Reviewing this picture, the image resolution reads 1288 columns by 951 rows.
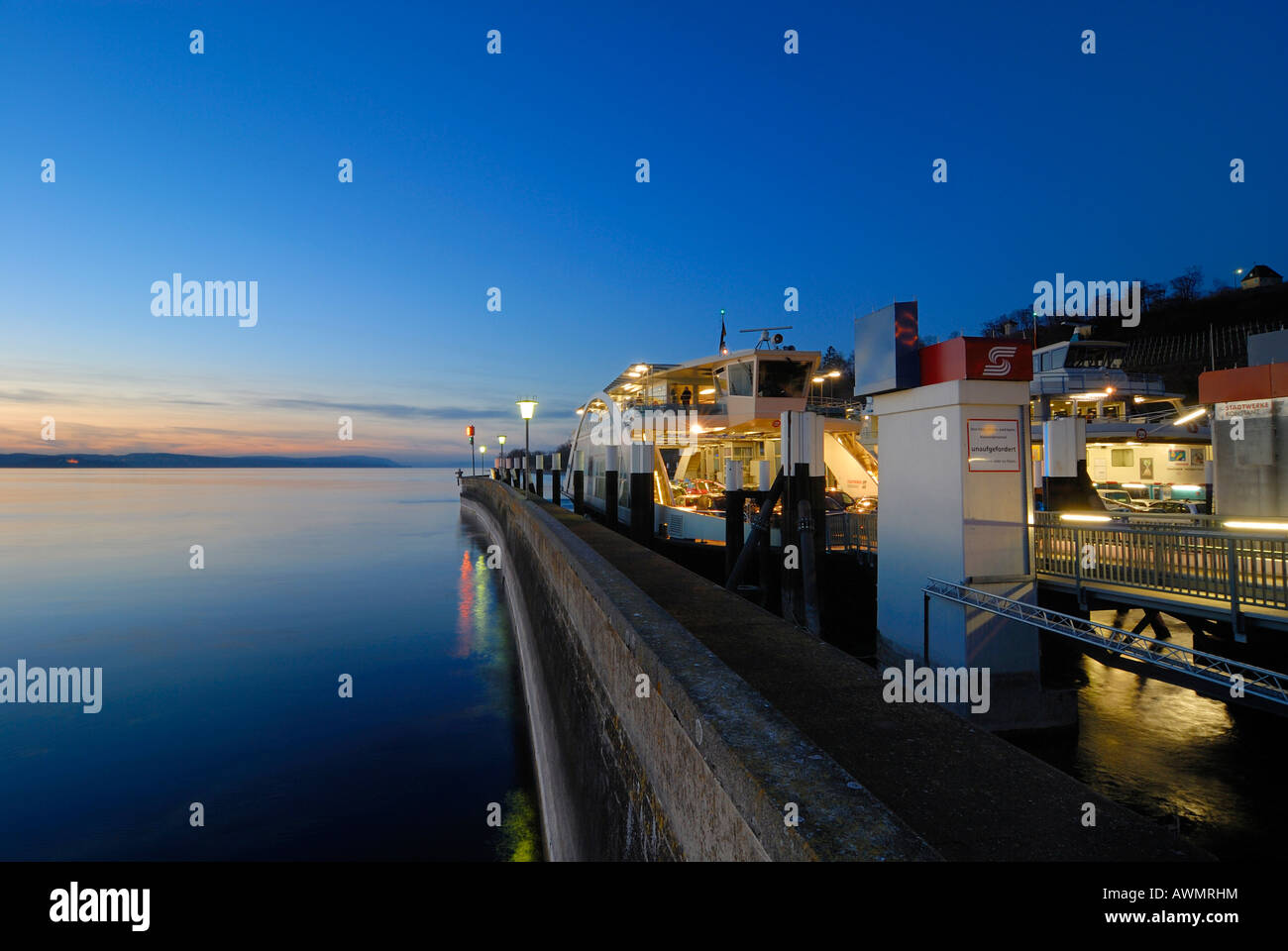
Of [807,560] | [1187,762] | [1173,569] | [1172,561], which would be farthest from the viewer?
[807,560]

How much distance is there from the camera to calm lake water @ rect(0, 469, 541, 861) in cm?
909

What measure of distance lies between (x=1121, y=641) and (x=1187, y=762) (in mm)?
2425

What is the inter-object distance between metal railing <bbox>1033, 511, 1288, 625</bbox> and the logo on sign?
196 centimetres

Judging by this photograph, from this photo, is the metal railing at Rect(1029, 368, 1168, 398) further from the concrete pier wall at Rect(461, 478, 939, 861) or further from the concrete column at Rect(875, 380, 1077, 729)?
the concrete pier wall at Rect(461, 478, 939, 861)

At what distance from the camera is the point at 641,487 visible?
16688mm

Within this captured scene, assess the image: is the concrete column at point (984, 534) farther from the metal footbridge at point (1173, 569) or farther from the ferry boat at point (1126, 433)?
the ferry boat at point (1126, 433)

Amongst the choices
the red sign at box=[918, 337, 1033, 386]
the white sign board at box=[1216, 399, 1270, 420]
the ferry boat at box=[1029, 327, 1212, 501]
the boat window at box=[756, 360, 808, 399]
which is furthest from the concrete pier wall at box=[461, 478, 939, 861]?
the ferry boat at box=[1029, 327, 1212, 501]

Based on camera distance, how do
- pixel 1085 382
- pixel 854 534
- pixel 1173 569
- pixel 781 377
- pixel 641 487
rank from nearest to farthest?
pixel 1173 569
pixel 854 534
pixel 641 487
pixel 781 377
pixel 1085 382

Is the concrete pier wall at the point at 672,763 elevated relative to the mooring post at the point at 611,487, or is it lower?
lower

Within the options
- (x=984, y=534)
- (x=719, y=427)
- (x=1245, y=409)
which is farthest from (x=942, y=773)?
(x=719, y=427)

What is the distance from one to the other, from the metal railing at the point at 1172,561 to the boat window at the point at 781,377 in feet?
49.3

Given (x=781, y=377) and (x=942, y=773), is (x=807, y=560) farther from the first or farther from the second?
(x=781, y=377)

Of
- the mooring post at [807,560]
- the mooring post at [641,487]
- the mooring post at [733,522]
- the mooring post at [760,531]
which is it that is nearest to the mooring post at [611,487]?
the mooring post at [641,487]

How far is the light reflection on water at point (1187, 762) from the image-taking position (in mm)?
6547
